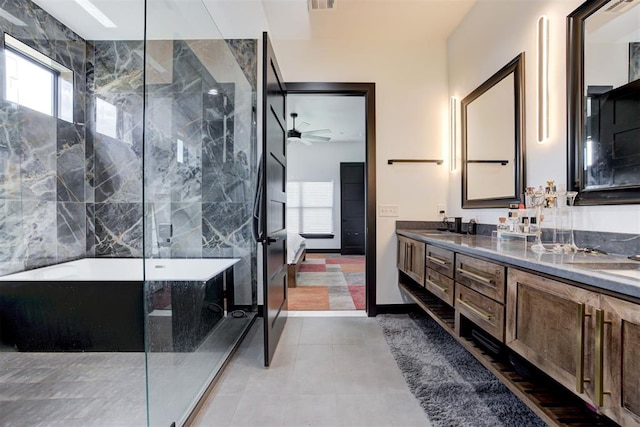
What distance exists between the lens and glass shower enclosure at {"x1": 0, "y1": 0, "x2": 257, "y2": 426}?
165cm

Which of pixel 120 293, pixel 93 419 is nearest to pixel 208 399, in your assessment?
pixel 93 419

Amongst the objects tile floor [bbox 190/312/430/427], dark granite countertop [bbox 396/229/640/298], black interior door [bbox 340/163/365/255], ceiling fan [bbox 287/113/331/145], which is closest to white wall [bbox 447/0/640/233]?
dark granite countertop [bbox 396/229/640/298]

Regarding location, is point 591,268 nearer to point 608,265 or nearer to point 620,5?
point 608,265

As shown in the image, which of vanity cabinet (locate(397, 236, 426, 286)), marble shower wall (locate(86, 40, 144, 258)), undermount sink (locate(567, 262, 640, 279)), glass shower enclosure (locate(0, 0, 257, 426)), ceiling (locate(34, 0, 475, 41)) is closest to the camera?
undermount sink (locate(567, 262, 640, 279))

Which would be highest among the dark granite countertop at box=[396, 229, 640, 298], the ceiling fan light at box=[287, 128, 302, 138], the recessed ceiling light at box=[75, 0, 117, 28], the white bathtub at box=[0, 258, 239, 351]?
the recessed ceiling light at box=[75, 0, 117, 28]

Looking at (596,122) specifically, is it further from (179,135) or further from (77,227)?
(77,227)

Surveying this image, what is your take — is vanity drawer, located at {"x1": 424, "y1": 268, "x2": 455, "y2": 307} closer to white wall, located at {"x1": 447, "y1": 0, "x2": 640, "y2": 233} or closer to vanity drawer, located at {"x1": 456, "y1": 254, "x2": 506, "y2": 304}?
vanity drawer, located at {"x1": 456, "y1": 254, "x2": 506, "y2": 304}

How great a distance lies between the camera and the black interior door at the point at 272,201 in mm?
1974

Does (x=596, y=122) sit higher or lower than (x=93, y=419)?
higher

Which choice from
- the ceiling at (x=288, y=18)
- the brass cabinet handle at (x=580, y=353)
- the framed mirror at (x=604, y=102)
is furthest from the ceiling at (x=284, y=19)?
the brass cabinet handle at (x=580, y=353)

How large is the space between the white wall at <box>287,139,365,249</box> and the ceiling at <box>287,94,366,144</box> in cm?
63

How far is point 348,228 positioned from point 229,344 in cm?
525

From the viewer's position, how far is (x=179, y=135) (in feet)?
7.34

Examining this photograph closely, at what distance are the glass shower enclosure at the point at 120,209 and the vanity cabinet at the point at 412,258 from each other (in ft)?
4.92
